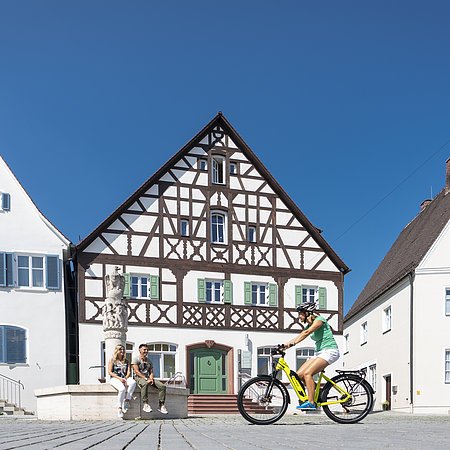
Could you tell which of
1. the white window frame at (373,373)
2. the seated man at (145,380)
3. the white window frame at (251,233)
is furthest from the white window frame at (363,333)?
the seated man at (145,380)

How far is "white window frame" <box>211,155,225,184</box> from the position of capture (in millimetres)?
31337

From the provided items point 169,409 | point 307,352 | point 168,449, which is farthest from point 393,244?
point 168,449

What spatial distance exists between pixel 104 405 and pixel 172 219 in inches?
594

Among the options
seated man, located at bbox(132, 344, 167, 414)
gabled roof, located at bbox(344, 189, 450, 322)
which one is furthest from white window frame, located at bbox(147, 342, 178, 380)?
seated man, located at bbox(132, 344, 167, 414)

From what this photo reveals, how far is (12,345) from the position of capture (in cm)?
2716

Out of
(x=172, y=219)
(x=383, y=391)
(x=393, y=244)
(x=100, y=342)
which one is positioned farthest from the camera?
(x=393, y=244)

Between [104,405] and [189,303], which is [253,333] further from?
[104,405]

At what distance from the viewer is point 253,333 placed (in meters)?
30.5

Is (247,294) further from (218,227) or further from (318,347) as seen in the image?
(318,347)

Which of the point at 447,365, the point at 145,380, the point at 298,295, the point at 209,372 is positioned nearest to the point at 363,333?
the point at 447,365

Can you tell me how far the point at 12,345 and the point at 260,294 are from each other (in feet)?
32.4

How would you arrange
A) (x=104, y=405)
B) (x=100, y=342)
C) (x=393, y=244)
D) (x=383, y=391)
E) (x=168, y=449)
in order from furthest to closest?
(x=393, y=244) < (x=383, y=391) < (x=100, y=342) < (x=104, y=405) < (x=168, y=449)

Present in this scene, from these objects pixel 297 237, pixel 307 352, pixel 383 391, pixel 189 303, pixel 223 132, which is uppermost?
pixel 223 132

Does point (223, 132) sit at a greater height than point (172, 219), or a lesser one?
greater
